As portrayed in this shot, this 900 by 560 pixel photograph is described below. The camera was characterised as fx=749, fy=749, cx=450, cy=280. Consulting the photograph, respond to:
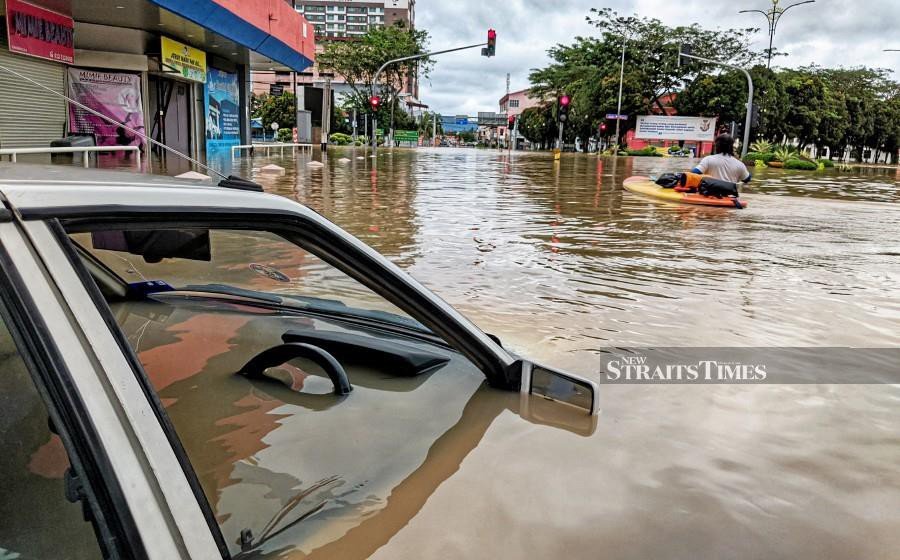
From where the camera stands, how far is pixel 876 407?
3.36m

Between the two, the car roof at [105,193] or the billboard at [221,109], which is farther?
the billboard at [221,109]

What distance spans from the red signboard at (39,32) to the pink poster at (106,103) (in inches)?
46.0

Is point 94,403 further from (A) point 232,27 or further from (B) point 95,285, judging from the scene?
(A) point 232,27

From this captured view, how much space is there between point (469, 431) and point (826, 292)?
460 cm

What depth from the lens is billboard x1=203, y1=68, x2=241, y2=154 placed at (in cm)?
2845

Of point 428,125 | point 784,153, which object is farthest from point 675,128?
point 428,125

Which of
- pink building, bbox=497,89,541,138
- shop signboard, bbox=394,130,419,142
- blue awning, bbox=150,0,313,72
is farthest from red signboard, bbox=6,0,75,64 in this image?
pink building, bbox=497,89,541,138

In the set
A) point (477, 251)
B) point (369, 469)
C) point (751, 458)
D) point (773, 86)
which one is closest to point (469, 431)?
point (369, 469)

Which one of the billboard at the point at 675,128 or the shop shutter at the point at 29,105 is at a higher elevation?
the billboard at the point at 675,128

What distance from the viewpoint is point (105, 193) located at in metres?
1.37

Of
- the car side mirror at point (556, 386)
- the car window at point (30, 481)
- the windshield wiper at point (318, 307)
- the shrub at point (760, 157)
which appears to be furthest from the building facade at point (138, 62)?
the shrub at point (760, 157)

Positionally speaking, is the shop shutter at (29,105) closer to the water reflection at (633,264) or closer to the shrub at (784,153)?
the water reflection at (633,264)

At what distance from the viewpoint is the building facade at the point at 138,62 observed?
16.9 meters

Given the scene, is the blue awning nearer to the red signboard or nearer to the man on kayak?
the red signboard
